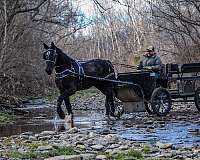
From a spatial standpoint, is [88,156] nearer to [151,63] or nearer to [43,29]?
[151,63]

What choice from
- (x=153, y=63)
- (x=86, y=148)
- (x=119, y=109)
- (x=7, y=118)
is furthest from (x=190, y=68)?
(x=86, y=148)

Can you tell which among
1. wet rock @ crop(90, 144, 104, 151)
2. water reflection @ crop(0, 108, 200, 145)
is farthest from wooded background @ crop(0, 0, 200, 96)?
wet rock @ crop(90, 144, 104, 151)

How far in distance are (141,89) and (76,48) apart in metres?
33.7

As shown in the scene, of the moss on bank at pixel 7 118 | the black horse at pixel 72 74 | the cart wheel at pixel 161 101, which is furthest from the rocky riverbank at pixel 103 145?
the moss on bank at pixel 7 118

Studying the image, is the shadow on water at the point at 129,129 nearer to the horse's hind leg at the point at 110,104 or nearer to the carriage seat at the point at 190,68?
the horse's hind leg at the point at 110,104

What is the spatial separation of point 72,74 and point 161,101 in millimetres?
3216

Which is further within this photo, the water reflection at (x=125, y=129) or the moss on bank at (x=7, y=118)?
the moss on bank at (x=7, y=118)

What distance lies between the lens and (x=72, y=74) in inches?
625

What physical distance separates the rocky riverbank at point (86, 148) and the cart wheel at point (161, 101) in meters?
4.45

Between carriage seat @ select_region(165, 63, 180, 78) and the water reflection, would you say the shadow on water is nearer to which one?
the water reflection

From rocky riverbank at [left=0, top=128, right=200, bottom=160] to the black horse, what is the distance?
3.06 metres

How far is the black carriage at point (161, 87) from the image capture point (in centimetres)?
1706

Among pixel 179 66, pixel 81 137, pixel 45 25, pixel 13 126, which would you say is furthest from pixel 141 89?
pixel 45 25

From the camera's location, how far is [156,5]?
28.0 m
